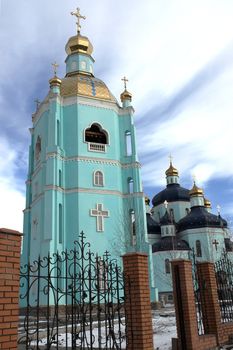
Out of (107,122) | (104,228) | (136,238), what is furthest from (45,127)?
(136,238)

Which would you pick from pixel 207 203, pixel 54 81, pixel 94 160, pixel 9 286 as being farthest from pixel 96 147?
pixel 207 203

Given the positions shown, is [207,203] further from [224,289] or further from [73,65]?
[224,289]

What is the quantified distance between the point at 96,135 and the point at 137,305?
1727cm

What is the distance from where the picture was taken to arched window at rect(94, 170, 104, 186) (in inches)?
820

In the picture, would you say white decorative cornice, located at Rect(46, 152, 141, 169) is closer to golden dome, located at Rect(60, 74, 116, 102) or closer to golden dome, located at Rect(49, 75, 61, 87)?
golden dome, located at Rect(60, 74, 116, 102)

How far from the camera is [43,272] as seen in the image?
18312 mm

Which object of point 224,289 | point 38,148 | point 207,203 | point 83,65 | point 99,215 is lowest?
point 224,289

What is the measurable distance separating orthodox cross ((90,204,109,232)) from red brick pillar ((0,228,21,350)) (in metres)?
16.1

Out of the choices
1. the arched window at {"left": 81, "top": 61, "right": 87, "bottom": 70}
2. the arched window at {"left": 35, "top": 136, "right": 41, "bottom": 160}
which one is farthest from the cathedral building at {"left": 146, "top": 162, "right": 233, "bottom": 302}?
the arched window at {"left": 81, "top": 61, "right": 87, "bottom": 70}

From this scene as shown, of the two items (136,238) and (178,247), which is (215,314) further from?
(178,247)

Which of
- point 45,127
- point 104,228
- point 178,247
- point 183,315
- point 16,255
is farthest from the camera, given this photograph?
point 178,247

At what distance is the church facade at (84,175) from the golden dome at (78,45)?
8.86ft

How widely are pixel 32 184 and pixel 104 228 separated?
5.91 meters

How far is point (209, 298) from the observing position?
25.6ft
